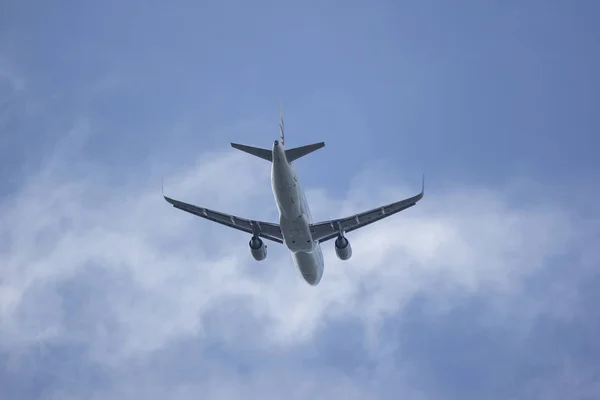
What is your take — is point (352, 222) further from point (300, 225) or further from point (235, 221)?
Result: point (235, 221)

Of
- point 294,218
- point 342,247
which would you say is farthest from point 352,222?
point 294,218

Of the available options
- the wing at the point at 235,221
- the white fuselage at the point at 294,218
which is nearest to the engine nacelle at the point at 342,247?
the white fuselage at the point at 294,218

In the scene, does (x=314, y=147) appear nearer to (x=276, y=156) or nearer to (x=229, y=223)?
(x=276, y=156)

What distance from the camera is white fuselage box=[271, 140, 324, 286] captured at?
5212cm

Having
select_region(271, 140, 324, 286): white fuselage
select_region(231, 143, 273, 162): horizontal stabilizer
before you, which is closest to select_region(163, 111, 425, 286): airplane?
select_region(271, 140, 324, 286): white fuselage

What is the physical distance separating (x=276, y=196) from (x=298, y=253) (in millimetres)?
9999

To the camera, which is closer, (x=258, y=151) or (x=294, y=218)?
(x=258, y=151)

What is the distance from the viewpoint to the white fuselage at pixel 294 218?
52125 millimetres

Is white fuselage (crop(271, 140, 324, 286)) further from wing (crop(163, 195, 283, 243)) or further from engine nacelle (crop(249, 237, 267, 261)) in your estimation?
engine nacelle (crop(249, 237, 267, 261))

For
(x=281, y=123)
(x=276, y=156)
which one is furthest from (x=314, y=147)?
(x=281, y=123)

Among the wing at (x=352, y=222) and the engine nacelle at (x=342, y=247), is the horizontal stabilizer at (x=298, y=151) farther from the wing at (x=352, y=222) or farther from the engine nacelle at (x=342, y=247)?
the engine nacelle at (x=342, y=247)

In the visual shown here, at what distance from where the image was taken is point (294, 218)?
57938 millimetres

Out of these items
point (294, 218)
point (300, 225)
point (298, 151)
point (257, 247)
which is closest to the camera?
point (298, 151)

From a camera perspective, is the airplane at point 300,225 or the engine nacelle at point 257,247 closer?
the airplane at point 300,225
